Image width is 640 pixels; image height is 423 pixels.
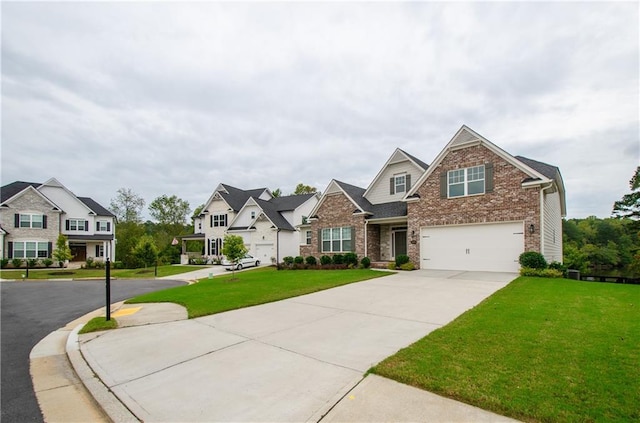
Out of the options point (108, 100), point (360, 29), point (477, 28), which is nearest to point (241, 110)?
point (108, 100)

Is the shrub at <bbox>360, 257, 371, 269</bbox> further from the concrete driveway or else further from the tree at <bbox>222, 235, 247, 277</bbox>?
the concrete driveway

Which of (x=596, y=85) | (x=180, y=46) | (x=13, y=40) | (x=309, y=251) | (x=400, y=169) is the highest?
(x=180, y=46)

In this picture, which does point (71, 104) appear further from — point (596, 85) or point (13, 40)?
point (596, 85)

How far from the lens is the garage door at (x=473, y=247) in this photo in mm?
14727

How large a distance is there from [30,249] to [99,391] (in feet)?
122

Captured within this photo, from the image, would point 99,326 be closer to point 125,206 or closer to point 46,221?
point 46,221

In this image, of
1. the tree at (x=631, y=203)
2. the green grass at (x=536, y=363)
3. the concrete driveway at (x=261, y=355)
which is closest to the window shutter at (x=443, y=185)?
the concrete driveway at (x=261, y=355)

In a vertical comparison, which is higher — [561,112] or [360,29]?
[360,29]

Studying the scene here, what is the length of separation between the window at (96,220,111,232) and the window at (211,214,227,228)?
44.4 ft

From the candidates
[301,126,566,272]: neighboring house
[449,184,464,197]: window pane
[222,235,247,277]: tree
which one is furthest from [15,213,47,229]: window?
[449,184,464,197]: window pane

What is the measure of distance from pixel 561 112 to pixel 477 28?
29.3 feet

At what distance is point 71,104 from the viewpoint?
15.6 meters

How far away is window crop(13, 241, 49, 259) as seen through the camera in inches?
1165

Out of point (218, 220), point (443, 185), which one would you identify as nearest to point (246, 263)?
point (218, 220)
